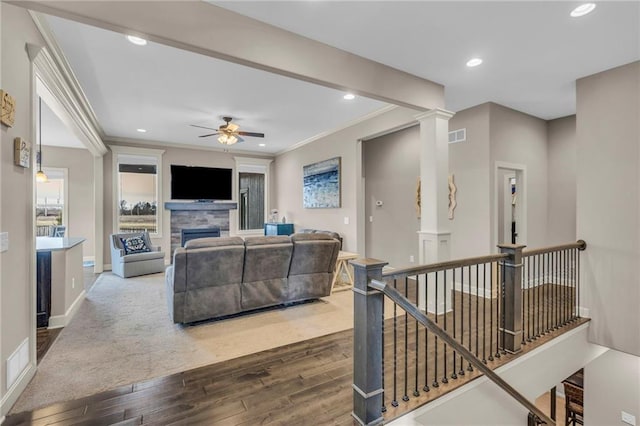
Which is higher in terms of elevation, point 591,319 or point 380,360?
point 380,360

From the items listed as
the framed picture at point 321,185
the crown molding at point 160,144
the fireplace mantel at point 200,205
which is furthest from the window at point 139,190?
the framed picture at point 321,185

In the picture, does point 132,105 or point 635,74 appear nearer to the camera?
point 635,74

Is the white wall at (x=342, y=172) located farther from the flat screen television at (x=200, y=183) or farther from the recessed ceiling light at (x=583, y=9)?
the recessed ceiling light at (x=583, y=9)

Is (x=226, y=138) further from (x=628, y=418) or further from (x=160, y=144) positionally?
(x=628, y=418)

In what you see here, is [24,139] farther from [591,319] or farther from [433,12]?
[591,319]

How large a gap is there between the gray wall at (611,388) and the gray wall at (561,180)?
75.1 inches

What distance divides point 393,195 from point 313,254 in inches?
104

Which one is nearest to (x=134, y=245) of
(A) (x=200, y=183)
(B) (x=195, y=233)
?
(B) (x=195, y=233)

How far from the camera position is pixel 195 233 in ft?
24.6

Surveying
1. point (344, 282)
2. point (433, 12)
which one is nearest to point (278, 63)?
point (433, 12)

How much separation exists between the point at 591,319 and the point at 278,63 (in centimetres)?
446

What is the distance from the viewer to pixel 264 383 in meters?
2.29

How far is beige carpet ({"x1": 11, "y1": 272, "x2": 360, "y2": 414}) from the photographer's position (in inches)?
91.6

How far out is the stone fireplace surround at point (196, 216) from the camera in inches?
286
